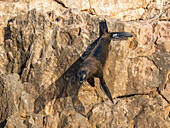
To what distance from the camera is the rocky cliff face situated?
21.9ft

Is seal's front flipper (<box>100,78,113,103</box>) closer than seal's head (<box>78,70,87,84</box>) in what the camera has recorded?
No

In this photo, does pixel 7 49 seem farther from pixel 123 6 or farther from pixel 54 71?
pixel 123 6

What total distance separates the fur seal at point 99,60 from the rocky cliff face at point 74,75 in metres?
0.26

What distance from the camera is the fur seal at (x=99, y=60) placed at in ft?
19.9

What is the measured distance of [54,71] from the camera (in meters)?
7.24

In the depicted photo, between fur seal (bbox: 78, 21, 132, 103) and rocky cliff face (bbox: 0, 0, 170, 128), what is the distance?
0.84 feet

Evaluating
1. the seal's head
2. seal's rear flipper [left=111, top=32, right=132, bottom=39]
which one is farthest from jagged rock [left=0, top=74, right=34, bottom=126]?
seal's rear flipper [left=111, top=32, right=132, bottom=39]

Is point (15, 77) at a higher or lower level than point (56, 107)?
higher

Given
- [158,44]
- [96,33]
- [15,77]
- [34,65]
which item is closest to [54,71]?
[34,65]

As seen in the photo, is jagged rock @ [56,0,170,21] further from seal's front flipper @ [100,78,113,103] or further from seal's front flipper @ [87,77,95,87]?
seal's front flipper @ [100,78,113,103]

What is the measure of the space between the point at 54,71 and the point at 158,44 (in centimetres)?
307

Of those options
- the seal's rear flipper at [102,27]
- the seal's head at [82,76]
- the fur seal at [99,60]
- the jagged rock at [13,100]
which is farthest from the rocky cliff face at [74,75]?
the seal's head at [82,76]

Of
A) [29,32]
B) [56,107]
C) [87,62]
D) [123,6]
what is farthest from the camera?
[123,6]

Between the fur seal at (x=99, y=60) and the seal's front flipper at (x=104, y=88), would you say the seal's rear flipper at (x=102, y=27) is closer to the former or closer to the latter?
the fur seal at (x=99, y=60)
